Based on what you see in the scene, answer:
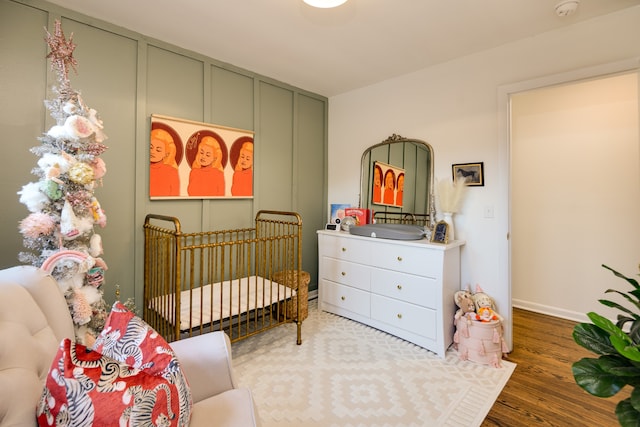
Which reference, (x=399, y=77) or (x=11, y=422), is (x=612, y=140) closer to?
(x=399, y=77)

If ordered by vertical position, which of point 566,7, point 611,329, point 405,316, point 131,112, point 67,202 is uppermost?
point 566,7

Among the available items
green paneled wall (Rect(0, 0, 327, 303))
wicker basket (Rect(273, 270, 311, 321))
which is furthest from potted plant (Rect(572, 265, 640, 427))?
green paneled wall (Rect(0, 0, 327, 303))

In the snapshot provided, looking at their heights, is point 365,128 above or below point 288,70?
below

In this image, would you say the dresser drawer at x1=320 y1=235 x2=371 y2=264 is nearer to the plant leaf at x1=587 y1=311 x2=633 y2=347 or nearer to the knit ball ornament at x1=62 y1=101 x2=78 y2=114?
the plant leaf at x1=587 y1=311 x2=633 y2=347

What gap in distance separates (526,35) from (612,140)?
1.45 meters

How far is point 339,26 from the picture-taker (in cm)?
218

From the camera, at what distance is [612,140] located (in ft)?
9.27

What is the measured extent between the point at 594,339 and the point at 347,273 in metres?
2.05

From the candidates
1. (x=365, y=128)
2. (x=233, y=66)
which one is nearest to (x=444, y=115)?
(x=365, y=128)

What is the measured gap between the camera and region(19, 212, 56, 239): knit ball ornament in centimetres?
151

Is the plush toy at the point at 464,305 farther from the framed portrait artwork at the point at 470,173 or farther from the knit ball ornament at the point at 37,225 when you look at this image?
the knit ball ornament at the point at 37,225

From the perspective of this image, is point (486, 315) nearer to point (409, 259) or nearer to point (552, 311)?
point (409, 259)

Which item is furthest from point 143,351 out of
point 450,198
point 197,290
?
point 450,198

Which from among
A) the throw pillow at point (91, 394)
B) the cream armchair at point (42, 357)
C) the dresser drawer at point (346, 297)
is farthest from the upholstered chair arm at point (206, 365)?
the dresser drawer at point (346, 297)
